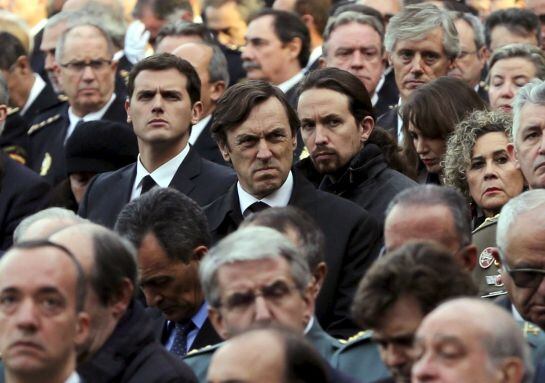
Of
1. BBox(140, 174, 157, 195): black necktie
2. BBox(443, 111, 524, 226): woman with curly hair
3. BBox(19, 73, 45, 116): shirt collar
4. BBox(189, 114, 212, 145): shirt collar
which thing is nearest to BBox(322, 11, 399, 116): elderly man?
BBox(189, 114, 212, 145): shirt collar

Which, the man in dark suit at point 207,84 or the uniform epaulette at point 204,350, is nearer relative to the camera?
the uniform epaulette at point 204,350

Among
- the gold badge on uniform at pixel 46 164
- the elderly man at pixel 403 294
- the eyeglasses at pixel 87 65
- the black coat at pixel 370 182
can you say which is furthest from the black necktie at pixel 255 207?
the eyeglasses at pixel 87 65

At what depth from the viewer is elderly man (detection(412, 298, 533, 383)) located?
5809 millimetres

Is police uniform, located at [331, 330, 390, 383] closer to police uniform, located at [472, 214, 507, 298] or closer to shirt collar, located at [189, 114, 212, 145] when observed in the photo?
police uniform, located at [472, 214, 507, 298]

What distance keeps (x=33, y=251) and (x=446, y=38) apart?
503 cm

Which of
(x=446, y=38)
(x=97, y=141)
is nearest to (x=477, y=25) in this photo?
(x=446, y=38)

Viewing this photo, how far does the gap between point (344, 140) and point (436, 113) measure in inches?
21.2

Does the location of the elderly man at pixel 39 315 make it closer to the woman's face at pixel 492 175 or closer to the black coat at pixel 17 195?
the woman's face at pixel 492 175

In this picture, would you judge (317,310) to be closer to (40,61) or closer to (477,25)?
(477,25)

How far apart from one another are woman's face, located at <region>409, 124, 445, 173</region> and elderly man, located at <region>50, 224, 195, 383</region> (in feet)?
9.21

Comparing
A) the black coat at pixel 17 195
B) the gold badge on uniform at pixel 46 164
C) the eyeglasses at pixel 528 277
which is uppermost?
the eyeglasses at pixel 528 277

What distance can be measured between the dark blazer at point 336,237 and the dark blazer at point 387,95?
9.59ft

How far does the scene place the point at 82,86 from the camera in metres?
12.7

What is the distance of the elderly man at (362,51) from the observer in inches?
468
